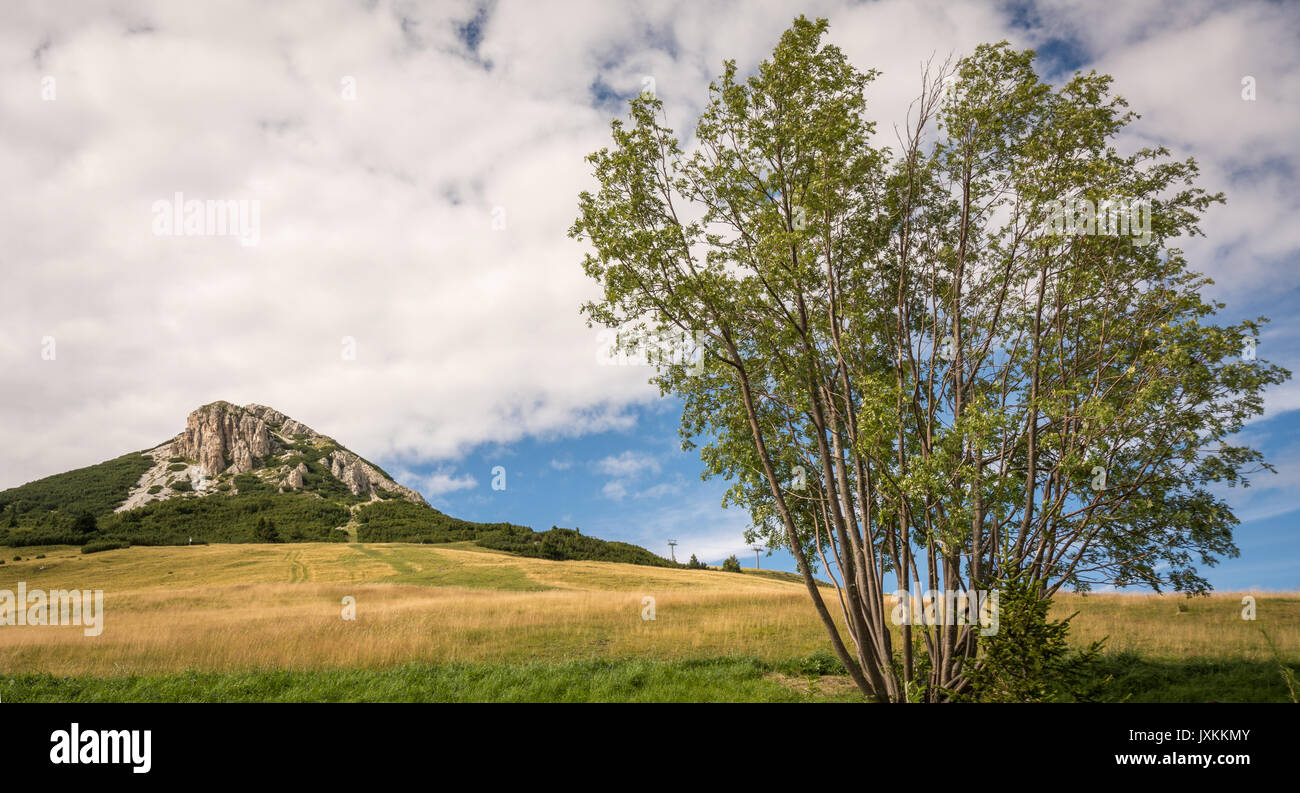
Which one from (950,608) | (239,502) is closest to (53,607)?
(950,608)

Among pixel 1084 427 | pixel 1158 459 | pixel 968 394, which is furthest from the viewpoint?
pixel 968 394

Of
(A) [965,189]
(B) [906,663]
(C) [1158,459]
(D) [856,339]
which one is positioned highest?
(A) [965,189]

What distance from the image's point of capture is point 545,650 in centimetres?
2214

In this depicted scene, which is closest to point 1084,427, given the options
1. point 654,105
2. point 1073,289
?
point 1073,289

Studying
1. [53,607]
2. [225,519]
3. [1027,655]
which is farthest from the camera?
[225,519]

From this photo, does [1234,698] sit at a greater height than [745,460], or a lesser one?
lesser

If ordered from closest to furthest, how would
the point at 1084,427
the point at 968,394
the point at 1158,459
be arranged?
1. the point at 1084,427
2. the point at 1158,459
3. the point at 968,394

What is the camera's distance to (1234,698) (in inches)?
609

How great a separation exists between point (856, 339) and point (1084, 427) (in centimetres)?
512
